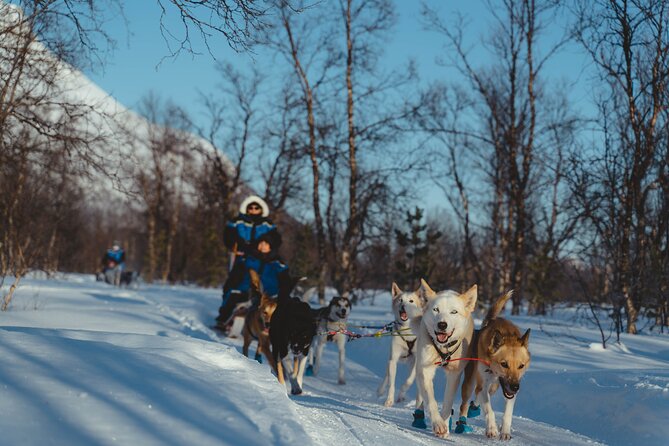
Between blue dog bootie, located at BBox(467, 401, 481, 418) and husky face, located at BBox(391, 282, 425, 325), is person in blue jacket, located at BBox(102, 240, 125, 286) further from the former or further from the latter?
blue dog bootie, located at BBox(467, 401, 481, 418)

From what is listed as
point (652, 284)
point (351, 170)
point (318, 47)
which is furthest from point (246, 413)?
point (318, 47)

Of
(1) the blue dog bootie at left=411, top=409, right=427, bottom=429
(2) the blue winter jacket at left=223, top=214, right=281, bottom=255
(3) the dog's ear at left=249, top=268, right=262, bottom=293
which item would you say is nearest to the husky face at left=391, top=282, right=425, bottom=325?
(1) the blue dog bootie at left=411, top=409, right=427, bottom=429

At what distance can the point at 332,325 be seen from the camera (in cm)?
866

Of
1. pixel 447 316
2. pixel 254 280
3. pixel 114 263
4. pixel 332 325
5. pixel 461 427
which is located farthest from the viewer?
pixel 114 263

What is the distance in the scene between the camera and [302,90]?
16844mm

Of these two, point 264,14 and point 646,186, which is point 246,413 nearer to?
point 264,14

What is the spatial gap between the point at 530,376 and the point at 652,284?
4.57m

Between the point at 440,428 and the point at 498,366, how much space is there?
0.62 m

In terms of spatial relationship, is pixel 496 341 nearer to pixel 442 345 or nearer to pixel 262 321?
pixel 442 345

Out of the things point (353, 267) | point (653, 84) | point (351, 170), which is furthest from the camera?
point (353, 267)

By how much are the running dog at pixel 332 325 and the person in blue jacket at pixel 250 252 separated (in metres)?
2.42

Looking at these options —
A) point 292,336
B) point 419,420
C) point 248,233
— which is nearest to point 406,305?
point 292,336

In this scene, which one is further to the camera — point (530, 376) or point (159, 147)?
point (159, 147)

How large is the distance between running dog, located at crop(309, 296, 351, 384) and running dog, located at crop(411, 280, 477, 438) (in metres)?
3.09
